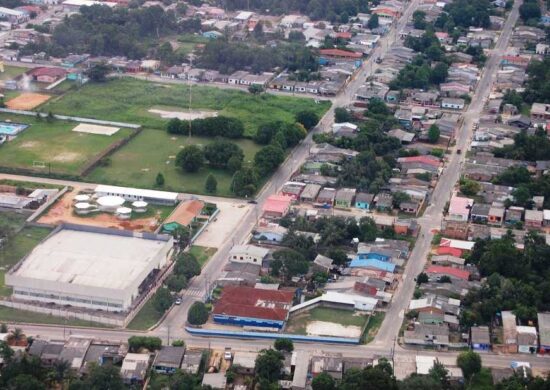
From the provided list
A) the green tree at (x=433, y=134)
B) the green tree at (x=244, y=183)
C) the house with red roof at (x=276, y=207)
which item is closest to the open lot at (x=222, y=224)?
the green tree at (x=244, y=183)

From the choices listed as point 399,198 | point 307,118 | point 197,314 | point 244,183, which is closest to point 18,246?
point 197,314

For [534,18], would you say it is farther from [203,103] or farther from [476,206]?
[476,206]

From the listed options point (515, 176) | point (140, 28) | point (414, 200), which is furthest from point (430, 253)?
point (140, 28)

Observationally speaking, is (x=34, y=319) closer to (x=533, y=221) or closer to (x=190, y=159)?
(x=190, y=159)

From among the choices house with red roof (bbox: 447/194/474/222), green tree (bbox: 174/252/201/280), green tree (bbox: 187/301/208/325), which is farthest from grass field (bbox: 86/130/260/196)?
green tree (bbox: 187/301/208/325)

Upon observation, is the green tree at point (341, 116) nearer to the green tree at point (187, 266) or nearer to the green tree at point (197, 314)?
the green tree at point (187, 266)

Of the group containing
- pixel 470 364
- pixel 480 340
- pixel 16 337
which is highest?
pixel 470 364
